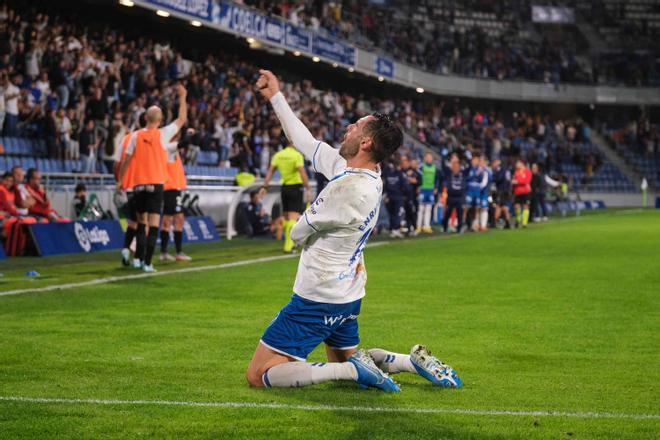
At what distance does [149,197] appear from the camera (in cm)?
1658

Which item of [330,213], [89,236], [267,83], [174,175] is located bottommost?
[89,236]

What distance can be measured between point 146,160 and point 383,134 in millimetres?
9814

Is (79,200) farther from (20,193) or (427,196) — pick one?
(427,196)

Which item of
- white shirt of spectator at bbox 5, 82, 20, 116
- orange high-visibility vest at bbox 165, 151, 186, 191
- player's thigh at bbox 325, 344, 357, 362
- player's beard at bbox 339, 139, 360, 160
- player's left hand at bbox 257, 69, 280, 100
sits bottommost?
player's thigh at bbox 325, 344, 357, 362

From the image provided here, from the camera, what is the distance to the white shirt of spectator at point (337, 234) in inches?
286

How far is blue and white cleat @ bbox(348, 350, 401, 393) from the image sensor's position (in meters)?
7.19

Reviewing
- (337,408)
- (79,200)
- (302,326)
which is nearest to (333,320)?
(302,326)

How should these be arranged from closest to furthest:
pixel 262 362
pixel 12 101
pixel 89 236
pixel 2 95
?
1. pixel 262 362
2. pixel 89 236
3. pixel 2 95
4. pixel 12 101

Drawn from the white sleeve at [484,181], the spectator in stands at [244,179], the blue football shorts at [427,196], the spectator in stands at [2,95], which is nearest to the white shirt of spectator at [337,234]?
the spectator in stands at [2,95]

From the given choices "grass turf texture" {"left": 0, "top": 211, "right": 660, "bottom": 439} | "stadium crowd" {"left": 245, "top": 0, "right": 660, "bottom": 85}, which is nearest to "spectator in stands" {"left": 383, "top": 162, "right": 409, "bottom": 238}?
"grass turf texture" {"left": 0, "top": 211, "right": 660, "bottom": 439}

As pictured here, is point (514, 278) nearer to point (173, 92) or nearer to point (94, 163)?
point (94, 163)

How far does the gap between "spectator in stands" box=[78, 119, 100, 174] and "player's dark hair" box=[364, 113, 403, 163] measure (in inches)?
745

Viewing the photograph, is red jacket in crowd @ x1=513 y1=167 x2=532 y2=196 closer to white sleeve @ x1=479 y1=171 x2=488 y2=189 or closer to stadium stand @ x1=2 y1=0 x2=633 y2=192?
white sleeve @ x1=479 y1=171 x2=488 y2=189

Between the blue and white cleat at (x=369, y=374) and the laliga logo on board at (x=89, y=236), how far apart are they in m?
14.9
